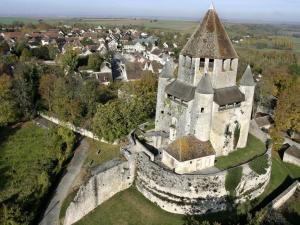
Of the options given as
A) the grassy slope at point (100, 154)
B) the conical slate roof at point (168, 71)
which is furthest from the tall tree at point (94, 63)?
the conical slate roof at point (168, 71)

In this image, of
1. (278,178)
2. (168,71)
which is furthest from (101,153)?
(278,178)

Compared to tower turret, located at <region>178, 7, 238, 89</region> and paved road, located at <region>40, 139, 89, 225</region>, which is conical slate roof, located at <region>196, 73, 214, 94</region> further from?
paved road, located at <region>40, 139, 89, 225</region>

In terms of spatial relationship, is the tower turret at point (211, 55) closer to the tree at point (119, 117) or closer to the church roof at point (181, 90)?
the church roof at point (181, 90)

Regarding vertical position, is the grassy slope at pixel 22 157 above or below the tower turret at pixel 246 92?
below

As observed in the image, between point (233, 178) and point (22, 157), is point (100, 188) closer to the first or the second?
point (233, 178)

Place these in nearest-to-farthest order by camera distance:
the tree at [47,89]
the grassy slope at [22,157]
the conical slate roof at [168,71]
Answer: the grassy slope at [22,157] < the conical slate roof at [168,71] < the tree at [47,89]

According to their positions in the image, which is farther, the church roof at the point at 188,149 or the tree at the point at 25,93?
the tree at the point at 25,93
